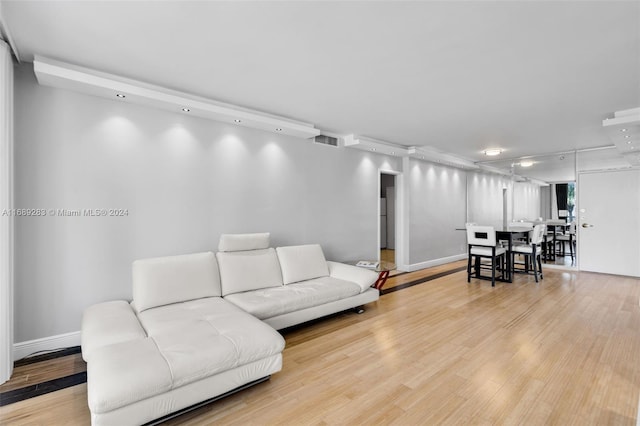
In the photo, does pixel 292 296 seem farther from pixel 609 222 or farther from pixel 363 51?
pixel 609 222

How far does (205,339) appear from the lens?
210cm

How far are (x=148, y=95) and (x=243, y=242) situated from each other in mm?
1900

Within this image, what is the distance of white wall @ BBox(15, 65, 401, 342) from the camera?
9.04 feet

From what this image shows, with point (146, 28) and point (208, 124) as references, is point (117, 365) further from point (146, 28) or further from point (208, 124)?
point (208, 124)

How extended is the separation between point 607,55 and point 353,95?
2264mm

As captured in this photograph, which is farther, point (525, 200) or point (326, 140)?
point (525, 200)

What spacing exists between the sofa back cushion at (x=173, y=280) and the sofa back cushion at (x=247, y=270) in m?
0.12

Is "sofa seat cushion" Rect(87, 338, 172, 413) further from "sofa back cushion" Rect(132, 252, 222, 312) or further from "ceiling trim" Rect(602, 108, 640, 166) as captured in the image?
"ceiling trim" Rect(602, 108, 640, 166)

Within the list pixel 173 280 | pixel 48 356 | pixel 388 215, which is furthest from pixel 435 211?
pixel 48 356

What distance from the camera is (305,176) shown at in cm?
477

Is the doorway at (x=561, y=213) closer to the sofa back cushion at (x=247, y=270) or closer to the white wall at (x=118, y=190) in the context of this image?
the white wall at (x=118, y=190)

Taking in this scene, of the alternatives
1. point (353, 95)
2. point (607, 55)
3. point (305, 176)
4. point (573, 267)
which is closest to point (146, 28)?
point (353, 95)

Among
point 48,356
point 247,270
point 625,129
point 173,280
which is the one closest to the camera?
point 48,356

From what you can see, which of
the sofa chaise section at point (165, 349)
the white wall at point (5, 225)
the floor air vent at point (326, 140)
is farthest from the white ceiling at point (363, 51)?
the sofa chaise section at point (165, 349)
